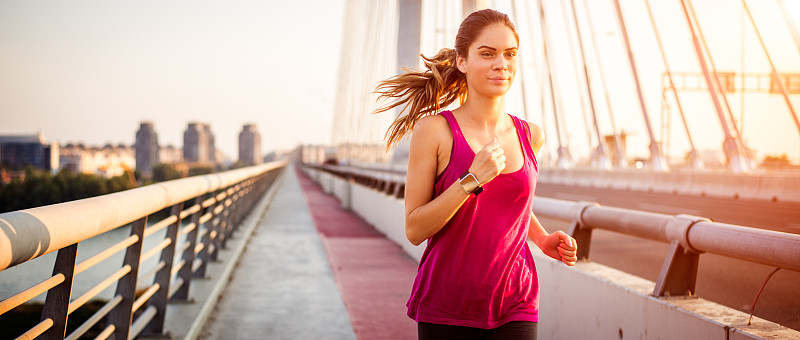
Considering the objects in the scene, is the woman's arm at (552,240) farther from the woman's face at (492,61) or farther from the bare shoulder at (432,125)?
the bare shoulder at (432,125)

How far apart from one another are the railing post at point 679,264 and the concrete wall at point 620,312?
6cm

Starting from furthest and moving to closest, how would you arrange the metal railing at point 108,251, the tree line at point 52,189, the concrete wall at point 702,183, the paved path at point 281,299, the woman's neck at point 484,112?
the tree line at point 52,189, the concrete wall at point 702,183, the paved path at point 281,299, the woman's neck at point 484,112, the metal railing at point 108,251

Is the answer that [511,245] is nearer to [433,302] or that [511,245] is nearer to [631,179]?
[433,302]

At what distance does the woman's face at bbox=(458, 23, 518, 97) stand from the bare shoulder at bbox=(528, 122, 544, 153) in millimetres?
303

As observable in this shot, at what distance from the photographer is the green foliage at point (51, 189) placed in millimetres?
77125

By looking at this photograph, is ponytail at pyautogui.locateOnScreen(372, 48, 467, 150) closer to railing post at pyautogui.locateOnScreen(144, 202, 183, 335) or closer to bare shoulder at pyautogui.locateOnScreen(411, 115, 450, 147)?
bare shoulder at pyautogui.locateOnScreen(411, 115, 450, 147)

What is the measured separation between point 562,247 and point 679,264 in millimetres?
1088

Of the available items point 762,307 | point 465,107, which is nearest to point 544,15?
point 762,307

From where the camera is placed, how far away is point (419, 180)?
2133 millimetres

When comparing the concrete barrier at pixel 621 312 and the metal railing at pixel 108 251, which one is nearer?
the metal railing at pixel 108 251

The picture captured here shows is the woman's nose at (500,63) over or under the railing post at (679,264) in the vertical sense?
over

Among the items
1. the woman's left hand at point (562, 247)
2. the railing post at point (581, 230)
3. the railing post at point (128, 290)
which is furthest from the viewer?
the railing post at point (581, 230)

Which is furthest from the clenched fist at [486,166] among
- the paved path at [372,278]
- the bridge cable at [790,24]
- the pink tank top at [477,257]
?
the bridge cable at [790,24]

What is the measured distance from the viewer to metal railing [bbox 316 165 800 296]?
2.59m
